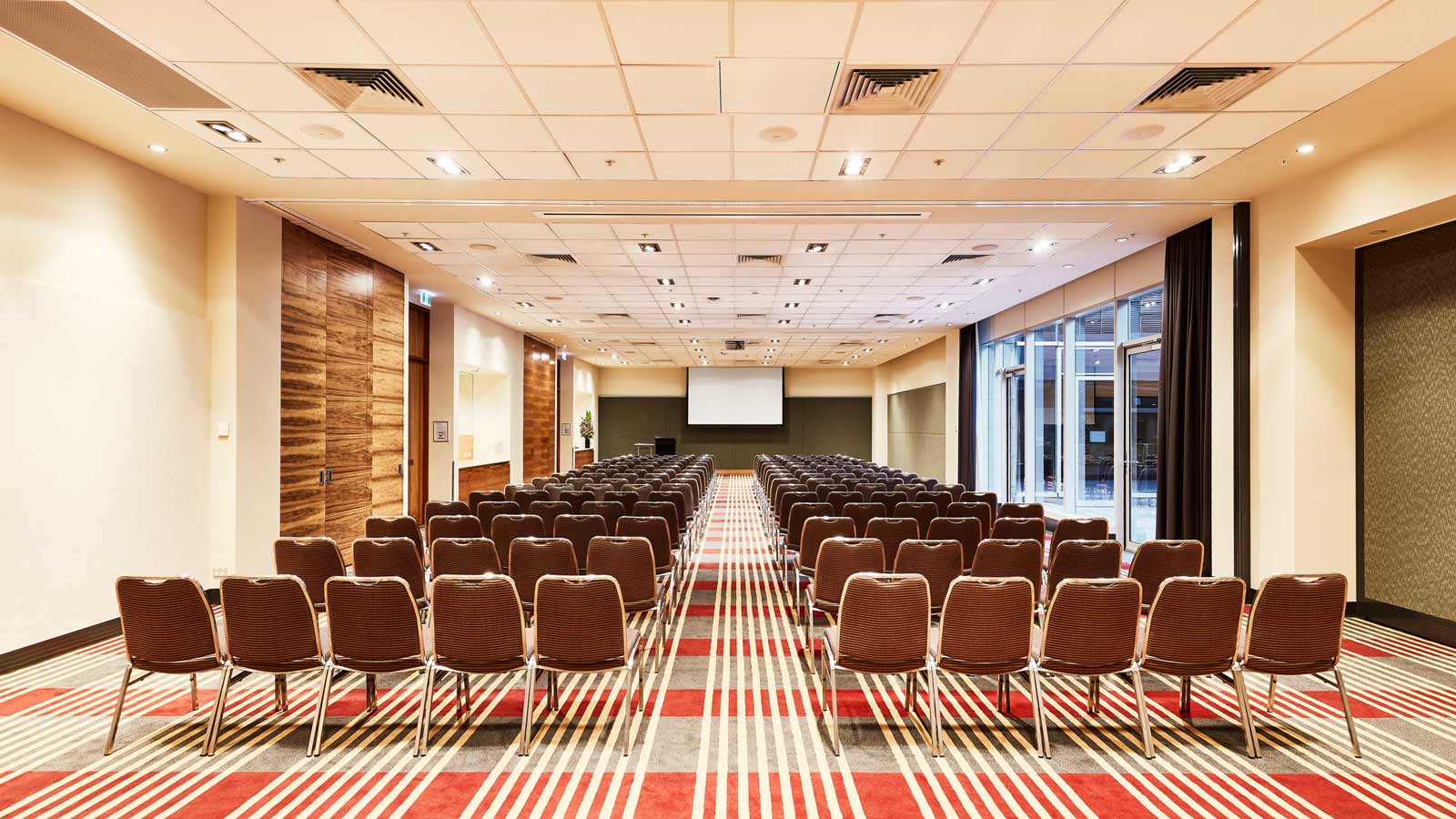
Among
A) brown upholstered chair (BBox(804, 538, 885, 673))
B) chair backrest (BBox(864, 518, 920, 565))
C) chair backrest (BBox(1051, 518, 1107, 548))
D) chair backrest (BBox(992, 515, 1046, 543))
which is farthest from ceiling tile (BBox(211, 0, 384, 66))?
chair backrest (BBox(1051, 518, 1107, 548))

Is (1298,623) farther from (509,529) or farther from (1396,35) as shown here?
(509,529)

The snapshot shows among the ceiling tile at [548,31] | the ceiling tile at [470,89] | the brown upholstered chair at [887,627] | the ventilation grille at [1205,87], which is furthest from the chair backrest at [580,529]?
the ventilation grille at [1205,87]

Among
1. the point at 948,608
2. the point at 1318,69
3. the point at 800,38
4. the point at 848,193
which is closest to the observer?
the point at 948,608

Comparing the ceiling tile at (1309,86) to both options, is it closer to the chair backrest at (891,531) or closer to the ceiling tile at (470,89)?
the chair backrest at (891,531)

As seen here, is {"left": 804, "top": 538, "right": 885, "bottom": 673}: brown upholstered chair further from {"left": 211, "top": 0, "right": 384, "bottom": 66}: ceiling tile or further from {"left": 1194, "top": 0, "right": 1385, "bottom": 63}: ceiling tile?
{"left": 211, "top": 0, "right": 384, "bottom": 66}: ceiling tile

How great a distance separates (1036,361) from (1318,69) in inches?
369

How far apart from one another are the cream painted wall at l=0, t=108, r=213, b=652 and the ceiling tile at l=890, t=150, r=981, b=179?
6.57 metres

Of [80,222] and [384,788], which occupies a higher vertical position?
[80,222]

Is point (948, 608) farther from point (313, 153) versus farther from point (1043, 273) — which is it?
point (1043, 273)

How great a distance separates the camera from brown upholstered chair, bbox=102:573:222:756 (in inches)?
139

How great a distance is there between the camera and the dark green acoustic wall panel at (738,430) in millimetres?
27219

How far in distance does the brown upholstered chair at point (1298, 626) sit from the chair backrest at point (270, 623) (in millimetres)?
4810

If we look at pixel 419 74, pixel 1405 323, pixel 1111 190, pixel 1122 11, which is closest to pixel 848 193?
pixel 1111 190

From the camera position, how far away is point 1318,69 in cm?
A: 434
